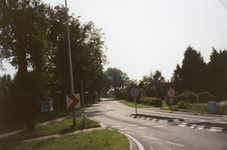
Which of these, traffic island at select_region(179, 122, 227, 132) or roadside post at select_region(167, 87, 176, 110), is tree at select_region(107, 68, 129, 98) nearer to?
roadside post at select_region(167, 87, 176, 110)

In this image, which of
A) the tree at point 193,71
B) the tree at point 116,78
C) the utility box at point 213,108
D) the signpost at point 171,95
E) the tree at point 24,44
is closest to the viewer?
the tree at point 24,44

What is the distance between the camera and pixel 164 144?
23.9 ft

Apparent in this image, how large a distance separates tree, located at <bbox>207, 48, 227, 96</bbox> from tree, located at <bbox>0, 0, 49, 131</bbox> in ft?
154

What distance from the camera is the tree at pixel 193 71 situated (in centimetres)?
5062

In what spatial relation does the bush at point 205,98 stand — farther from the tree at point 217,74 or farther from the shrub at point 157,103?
the tree at point 217,74

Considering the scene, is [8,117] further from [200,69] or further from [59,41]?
[200,69]

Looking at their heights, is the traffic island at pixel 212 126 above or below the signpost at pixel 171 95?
below

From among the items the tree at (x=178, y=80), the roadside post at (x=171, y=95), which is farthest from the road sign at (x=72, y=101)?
the tree at (x=178, y=80)

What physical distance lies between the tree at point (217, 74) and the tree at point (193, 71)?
2.03m

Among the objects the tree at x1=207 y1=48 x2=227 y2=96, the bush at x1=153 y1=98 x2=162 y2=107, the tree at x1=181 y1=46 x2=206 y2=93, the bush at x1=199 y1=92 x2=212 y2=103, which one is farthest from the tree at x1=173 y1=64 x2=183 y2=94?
the bush at x1=199 y1=92 x2=212 y2=103

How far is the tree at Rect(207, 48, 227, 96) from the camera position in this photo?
154 ft

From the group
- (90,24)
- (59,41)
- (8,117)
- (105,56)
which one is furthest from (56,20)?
(8,117)

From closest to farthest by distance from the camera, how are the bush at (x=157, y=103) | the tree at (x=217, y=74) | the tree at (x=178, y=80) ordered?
the bush at (x=157, y=103), the tree at (x=217, y=74), the tree at (x=178, y=80)

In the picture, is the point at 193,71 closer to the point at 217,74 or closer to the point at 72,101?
the point at 217,74
